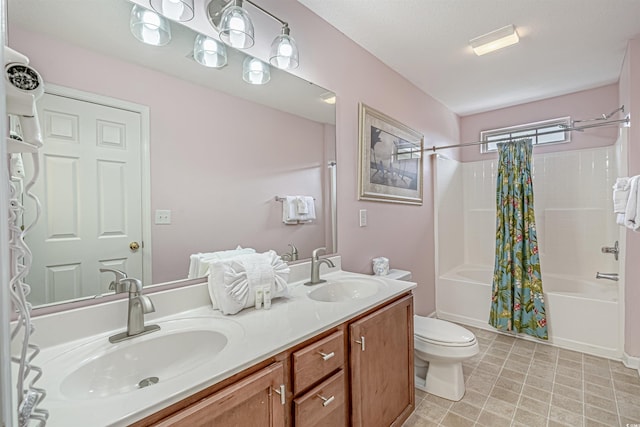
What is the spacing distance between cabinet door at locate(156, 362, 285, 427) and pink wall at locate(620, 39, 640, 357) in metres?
2.70

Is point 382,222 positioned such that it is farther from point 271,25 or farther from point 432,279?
point 271,25

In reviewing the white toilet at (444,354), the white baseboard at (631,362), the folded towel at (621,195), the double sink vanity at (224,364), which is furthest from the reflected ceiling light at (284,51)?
the white baseboard at (631,362)

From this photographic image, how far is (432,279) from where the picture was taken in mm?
3133

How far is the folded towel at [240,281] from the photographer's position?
1184 millimetres

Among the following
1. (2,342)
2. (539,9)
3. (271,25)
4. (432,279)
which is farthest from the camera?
(432,279)

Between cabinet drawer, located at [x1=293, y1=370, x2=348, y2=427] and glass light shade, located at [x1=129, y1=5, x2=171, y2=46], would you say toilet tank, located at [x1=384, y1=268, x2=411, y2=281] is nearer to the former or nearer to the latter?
cabinet drawer, located at [x1=293, y1=370, x2=348, y2=427]

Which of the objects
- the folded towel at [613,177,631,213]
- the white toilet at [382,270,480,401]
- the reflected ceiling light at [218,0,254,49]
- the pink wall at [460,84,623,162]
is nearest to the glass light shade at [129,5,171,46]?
the reflected ceiling light at [218,0,254,49]

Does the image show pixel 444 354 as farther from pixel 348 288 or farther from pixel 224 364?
pixel 224 364

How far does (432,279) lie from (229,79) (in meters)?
2.70

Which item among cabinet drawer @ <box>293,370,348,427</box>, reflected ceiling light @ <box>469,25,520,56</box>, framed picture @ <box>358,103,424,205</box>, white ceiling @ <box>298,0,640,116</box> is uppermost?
white ceiling @ <box>298,0,640,116</box>

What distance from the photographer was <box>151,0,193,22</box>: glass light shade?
1.15m

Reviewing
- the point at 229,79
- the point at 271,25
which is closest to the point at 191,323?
the point at 229,79

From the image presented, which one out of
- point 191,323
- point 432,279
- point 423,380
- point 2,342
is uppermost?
point 2,342

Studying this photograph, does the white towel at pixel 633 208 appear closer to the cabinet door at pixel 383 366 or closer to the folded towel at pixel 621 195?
the folded towel at pixel 621 195
